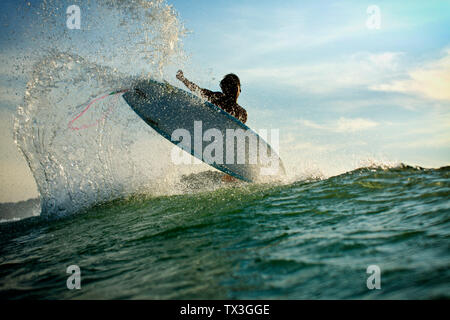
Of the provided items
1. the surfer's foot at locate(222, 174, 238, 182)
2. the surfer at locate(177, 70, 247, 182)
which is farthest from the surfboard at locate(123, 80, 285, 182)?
the surfer at locate(177, 70, 247, 182)

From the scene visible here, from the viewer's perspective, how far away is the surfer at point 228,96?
258 inches

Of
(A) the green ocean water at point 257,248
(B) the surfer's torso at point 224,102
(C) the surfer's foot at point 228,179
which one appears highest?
(B) the surfer's torso at point 224,102

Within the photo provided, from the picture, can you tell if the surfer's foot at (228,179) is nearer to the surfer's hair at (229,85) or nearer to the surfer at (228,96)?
the surfer at (228,96)

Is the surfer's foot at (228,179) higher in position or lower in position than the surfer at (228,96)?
lower

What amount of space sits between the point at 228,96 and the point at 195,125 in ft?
4.04

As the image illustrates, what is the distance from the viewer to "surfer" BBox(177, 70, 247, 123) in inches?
259

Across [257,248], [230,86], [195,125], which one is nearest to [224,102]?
[230,86]

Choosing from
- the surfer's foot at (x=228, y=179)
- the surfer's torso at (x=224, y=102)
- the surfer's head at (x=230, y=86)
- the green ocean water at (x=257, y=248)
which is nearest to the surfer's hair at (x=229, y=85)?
the surfer's head at (x=230, y=86)

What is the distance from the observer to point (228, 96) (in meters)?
6.70

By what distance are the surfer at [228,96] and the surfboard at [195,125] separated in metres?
0.63

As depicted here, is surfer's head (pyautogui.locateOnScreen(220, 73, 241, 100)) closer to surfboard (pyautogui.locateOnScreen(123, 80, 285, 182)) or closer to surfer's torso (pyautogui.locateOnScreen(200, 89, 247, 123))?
surfer's torso (pyautogui.locateOnScreen(200, 89, 247, 123))

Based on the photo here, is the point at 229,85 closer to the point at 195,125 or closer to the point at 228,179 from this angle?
the point at 195,125
